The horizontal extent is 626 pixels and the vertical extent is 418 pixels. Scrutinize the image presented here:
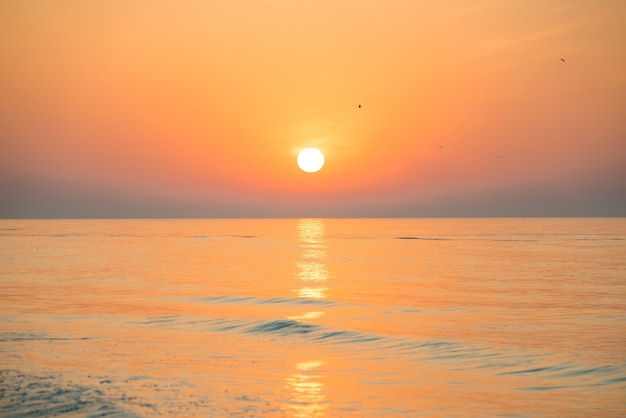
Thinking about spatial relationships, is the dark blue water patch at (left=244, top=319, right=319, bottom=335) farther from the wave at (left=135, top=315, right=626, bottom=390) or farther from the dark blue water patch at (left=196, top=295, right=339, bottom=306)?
the dark blue water patch at (left=196, top=295, right=339, bottom=306)

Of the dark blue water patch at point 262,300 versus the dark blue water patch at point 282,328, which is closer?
the dark blue water patch at point 282,328

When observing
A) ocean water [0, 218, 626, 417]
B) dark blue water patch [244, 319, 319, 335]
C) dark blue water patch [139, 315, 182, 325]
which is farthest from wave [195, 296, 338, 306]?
dark blue water patch [244, 319, 319, 335]

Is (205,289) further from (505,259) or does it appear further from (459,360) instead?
(505,259)

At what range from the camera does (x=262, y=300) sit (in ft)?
150

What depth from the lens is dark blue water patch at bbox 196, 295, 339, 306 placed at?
146ft

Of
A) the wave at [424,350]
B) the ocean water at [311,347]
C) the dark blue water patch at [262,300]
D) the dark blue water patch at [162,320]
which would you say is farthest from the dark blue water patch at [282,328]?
the dark blue water patch at [262,300]

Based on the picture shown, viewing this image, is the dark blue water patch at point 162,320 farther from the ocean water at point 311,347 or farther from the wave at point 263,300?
the wave at point 263,300

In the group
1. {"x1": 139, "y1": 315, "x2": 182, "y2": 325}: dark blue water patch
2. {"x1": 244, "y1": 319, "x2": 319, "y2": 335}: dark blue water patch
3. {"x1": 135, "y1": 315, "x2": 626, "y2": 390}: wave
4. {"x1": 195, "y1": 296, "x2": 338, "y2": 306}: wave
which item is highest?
{"x1": 195, "y1": 296, "x2": 338, "y2": 306}: wave

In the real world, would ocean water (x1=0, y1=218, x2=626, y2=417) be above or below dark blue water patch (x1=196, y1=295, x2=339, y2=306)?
below

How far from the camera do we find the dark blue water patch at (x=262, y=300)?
44406 millimetres

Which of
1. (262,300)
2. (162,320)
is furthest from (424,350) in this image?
(262,300)

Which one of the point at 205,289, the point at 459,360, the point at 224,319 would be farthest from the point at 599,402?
the point at 205,289

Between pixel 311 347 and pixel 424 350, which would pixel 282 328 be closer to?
pixel 311 347

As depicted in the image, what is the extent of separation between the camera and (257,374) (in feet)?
72.6
